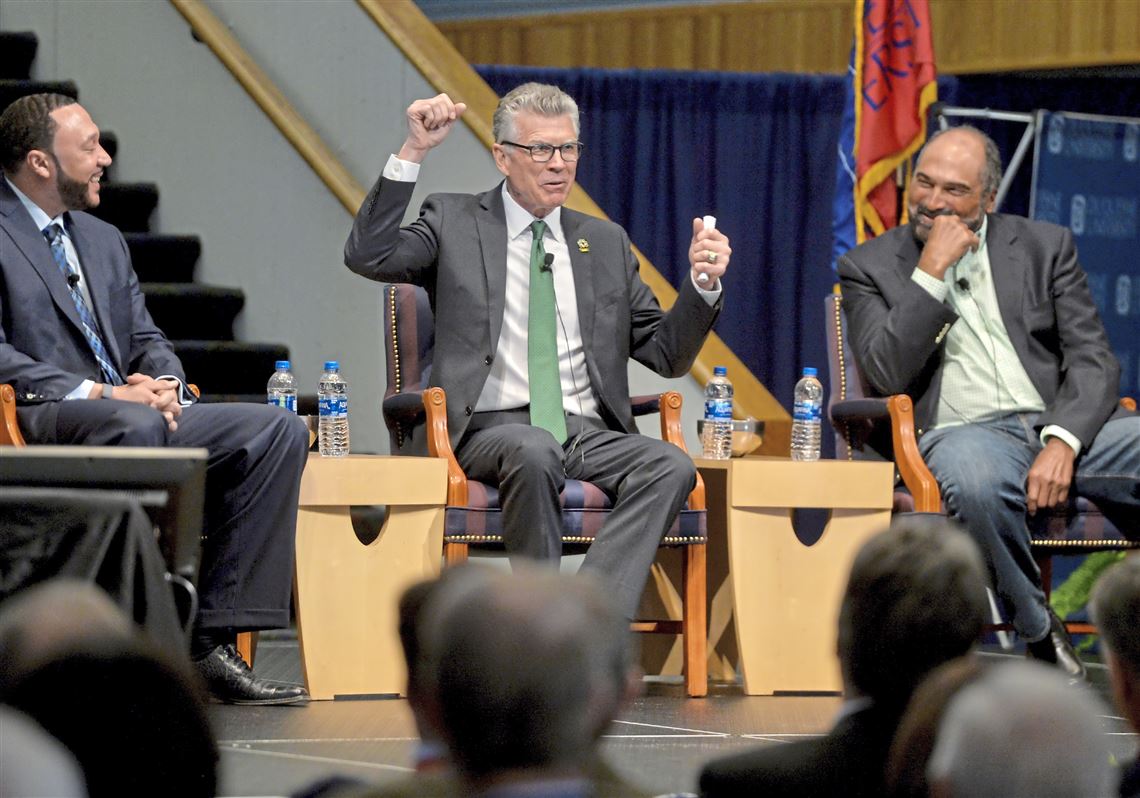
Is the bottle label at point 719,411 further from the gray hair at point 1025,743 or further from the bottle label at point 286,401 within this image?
the gray hair at point 1025,743

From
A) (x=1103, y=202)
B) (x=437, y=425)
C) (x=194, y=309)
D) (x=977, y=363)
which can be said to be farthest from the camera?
(x=1103, y=202)

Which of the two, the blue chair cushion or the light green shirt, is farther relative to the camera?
the light green shirt

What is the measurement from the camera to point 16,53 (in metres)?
5.35

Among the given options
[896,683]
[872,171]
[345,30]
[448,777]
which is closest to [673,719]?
[896,683]

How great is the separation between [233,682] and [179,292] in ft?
6.98

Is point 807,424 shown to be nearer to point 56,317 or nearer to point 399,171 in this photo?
point 399,171

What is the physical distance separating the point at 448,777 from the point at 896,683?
481mm

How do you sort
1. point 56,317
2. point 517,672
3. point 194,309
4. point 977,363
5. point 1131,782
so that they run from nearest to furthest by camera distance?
point 517,672, point 1131,782, point 56,317, point 977,363, point 194,309

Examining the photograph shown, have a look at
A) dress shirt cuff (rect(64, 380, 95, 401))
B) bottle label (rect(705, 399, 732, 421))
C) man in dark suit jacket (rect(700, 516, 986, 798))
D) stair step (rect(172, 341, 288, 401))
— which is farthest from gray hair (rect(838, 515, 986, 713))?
stair step (rect(172, 341, 288, 401))

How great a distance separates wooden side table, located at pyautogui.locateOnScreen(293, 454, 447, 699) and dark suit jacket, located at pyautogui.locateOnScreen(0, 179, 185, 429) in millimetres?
459

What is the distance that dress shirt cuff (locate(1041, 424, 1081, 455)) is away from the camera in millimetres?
3521

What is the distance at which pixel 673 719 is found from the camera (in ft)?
9.86

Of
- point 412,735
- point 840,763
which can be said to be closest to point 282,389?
point 412,735

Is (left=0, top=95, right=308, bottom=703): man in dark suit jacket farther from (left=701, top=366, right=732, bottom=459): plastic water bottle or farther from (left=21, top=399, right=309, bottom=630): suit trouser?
(left=701, top=366, right=732, bottom=459): plastic water bottle
